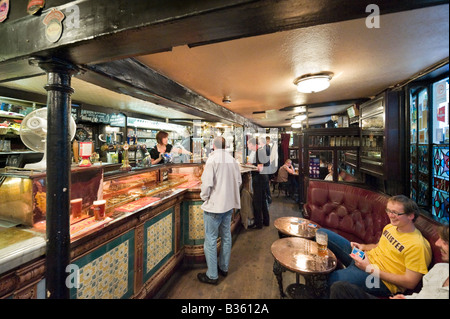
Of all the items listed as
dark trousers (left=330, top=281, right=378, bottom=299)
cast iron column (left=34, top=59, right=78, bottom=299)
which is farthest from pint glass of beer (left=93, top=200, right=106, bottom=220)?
dark trousers (left=330, top=281, right=378, bottom=299)

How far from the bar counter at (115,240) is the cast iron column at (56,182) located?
0.27 ft

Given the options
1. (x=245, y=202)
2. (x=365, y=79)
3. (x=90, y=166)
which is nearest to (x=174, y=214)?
(x=90, y=166)

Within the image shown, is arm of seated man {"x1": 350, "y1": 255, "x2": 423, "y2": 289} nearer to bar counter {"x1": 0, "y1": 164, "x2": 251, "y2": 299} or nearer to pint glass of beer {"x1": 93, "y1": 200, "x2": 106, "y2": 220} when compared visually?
bar counter {"x1": 0, "y1": 164, "x2": 251, "y2": 299}

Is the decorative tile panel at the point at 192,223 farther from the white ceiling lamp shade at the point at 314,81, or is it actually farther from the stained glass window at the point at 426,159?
the stained glass window at the point at 426,159

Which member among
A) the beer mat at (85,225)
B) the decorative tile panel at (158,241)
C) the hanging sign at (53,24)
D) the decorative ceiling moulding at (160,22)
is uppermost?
the hanging sign at (53,24)

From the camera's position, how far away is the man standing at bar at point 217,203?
8.13 ft

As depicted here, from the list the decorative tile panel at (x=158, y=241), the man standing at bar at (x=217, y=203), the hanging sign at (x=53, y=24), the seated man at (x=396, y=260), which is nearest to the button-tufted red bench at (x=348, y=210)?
the seated man at (x=396, y=260)

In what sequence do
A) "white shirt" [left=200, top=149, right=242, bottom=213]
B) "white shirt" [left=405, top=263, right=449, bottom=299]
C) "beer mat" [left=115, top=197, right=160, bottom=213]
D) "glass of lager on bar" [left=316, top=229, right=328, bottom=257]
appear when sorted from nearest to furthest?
"white shirt" [left=405, top=263, right=449, bottom=299], "glass of lager on bar" [left=316, top=229, right=328, bottom=257], "beer mat" [left=115, top=197, right=160, bottom=213], "white shirt" [left=200, top=149, right=242, bottom=213]

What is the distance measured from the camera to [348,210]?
3.00m

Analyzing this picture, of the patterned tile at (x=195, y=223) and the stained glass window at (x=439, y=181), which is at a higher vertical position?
the stained glass window at (x=439, y=181)

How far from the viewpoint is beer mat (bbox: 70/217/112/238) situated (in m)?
1.49

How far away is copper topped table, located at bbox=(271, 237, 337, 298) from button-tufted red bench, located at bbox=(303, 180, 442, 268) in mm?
1140

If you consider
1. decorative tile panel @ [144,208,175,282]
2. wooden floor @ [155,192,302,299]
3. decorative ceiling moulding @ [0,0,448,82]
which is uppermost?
decorative ceiling moulding @ [0,0,448,82]
